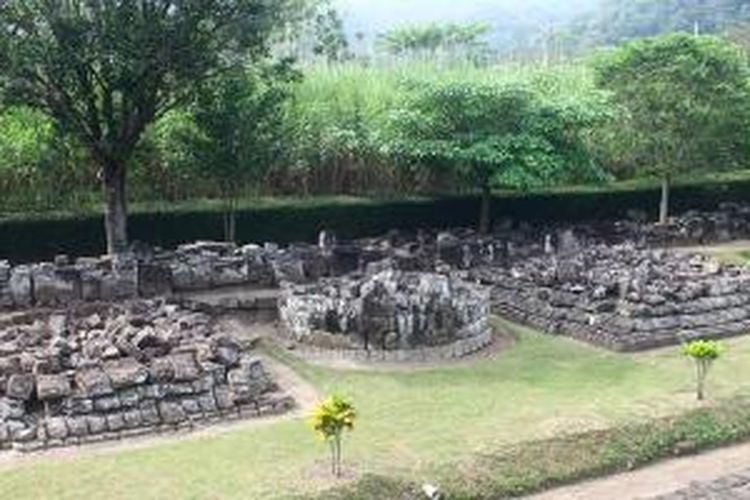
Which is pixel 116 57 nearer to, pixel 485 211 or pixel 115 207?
pixel 115 207

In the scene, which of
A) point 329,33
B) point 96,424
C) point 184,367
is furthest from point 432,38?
point 96,424

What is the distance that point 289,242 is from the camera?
29.5 meters

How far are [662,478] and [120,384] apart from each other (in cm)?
700

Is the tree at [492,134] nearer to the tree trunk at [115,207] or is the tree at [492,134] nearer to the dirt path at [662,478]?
the tree trunk at [115,207]

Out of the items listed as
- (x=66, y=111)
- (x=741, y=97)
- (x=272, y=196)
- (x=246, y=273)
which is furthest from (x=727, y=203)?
(x=66, y=111)

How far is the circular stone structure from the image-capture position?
64.4 ft

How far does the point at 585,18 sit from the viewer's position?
395 feet

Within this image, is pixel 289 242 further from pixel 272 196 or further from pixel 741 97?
pixel 741 97

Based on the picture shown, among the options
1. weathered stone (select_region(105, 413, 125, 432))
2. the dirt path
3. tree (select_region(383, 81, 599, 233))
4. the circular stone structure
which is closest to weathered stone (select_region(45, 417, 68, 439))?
weathered stone (select_region(105, 413, 125, 432))

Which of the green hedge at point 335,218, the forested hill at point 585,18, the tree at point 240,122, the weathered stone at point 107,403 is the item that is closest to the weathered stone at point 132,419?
A: the weathered stone at point 107,403

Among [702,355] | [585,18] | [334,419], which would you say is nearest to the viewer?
[334,419]

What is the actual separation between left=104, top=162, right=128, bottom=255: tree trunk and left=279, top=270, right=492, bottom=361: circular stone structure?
21.0 feet

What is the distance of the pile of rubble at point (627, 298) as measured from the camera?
20.6m

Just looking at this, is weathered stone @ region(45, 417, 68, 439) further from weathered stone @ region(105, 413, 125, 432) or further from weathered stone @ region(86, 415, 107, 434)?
weathered stone @ region(105, 413, 125, 432)
